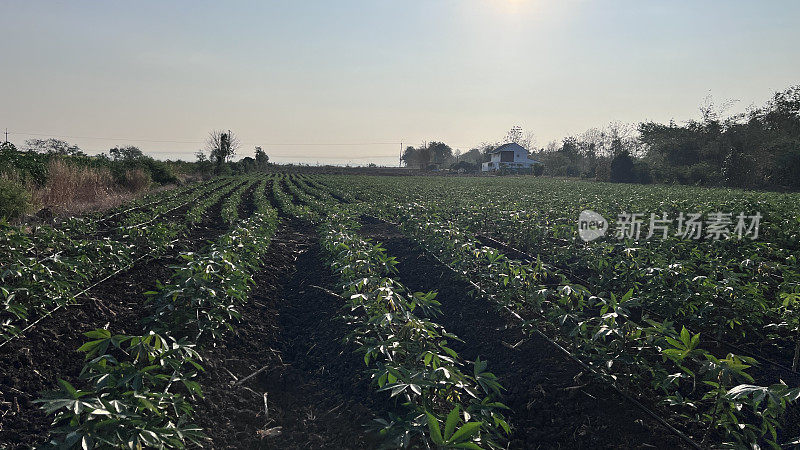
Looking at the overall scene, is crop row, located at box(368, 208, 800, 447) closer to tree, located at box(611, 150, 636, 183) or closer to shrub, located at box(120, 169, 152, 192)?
shrub, located at box(120, 169, 152, 192)

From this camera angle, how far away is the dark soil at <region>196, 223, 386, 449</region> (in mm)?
3189

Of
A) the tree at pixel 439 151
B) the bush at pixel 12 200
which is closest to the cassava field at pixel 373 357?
the bush at pixel 12 200

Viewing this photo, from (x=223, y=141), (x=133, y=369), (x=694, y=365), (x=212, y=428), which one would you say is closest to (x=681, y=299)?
(x=694, y=365)

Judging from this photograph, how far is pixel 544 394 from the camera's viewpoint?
3.66 metres

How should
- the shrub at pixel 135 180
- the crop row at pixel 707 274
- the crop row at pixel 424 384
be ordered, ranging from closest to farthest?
1. the crop row at pixel 424 384
2. the crop row at pixel 707 274
3. the shrub at pixel 135 180

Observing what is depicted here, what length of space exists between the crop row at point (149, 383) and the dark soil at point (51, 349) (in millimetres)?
245

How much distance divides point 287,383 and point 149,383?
134 cm

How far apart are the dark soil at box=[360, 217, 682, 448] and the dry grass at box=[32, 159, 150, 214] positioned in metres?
13.6

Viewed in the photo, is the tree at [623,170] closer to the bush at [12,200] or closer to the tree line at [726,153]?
the tree line at [726,153]

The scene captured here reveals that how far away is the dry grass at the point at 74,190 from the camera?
549 inches

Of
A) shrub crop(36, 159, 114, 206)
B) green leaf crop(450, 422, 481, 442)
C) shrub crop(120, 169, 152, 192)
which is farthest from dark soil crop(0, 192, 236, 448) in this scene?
shrub crop(120, 169, 152, 192)

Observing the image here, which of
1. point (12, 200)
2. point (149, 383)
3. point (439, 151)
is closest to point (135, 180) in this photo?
point (12, 200)

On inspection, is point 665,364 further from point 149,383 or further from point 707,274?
point 149,383

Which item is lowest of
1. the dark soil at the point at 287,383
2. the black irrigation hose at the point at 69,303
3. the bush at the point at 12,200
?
the dark soil at the point at 287,383
